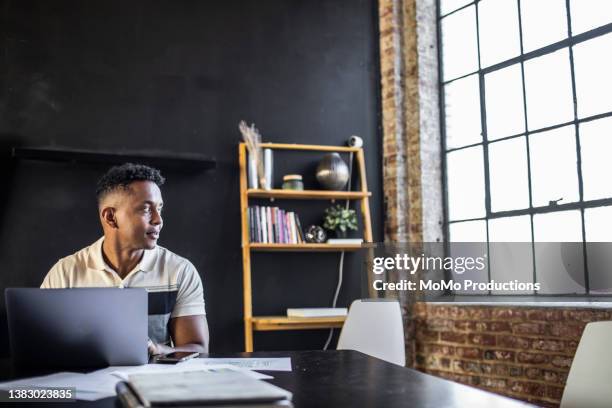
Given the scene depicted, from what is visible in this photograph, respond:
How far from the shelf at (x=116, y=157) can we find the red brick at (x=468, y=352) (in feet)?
6.91

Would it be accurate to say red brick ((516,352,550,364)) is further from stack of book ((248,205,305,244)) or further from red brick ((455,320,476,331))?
stack of book ((248,205,305,244))

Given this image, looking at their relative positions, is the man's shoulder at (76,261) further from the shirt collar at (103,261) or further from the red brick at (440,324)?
the red brick at (440,324)

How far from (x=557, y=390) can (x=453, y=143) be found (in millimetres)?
1956

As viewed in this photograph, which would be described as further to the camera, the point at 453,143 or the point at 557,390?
the point at 453,143

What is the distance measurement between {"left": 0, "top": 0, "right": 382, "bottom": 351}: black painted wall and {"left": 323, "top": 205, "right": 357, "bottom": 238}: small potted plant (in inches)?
5.1

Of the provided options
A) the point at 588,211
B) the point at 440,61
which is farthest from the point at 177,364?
the point at 440,61

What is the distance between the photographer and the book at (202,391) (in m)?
1.02

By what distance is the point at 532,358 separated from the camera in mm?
3674

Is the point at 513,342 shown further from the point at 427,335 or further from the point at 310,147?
the point at 310,147

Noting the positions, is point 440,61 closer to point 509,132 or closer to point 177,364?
point 509,132

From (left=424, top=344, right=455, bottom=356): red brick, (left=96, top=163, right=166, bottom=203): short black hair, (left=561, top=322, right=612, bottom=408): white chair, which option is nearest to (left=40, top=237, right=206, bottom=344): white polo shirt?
(left=96, top=163, right=166, bottom=203): short black hair

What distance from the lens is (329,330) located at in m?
4.63

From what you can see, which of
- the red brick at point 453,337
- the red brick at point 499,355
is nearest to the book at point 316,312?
the red brick at point 453,337

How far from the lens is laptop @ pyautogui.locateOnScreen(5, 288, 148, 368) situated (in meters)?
1.71
